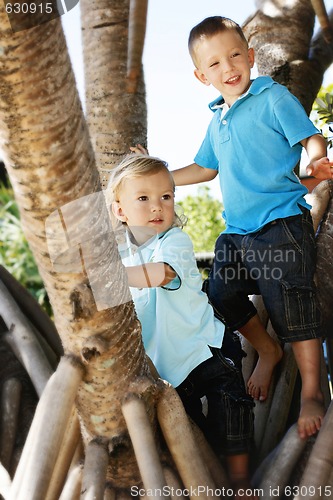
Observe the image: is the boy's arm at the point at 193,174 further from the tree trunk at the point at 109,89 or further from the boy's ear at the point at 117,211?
the boy's ear at the point at 117,211

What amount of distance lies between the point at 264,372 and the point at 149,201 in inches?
25.1

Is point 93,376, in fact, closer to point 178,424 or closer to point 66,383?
point 66,383

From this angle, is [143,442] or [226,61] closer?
[143,442]

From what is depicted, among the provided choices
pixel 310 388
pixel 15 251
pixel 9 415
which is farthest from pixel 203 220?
pixel 310 388

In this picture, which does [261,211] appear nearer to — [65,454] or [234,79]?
[234,79]

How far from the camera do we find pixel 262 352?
2.02 metres

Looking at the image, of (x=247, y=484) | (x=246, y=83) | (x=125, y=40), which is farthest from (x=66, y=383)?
(x=125, y=40)

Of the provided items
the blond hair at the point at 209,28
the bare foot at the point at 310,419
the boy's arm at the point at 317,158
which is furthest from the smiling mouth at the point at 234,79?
the bare foot at the point at 310,419

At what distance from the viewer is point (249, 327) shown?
6.64ft

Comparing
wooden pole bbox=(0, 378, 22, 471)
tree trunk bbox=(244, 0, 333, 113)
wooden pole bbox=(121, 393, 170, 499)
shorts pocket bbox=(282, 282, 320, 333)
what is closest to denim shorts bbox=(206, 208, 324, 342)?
shorts pocket bbox=(282, 282, 320, 333)

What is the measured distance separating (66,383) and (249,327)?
29.7 inches

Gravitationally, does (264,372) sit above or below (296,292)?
below

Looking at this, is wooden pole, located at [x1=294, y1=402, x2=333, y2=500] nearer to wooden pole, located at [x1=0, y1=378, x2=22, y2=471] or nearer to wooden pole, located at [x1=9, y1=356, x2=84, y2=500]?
wooden pole, located at [x1=9, y1=356, x2=84, y2=500]

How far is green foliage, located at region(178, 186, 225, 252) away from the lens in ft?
25.9
